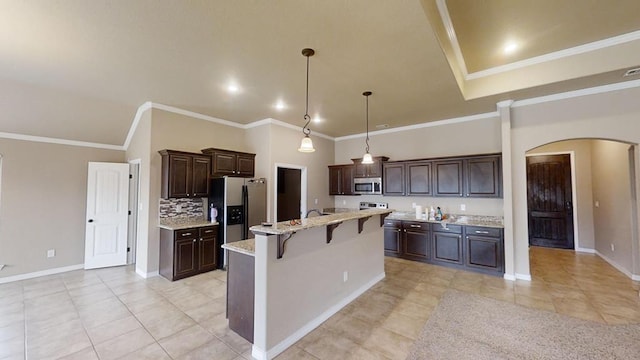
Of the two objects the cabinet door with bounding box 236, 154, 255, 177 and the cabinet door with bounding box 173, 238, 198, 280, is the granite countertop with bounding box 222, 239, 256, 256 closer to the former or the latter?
the cabinet door with bounding box 173, 238, 198, 280

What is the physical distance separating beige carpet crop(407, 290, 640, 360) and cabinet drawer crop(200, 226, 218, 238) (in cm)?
369

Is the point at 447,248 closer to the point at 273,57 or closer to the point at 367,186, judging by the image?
the point at 367,186

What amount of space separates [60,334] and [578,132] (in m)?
7.20

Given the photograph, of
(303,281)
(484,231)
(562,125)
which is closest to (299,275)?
(303,281)

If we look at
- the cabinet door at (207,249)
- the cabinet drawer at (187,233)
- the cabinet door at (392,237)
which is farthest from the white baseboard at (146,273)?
the cabinet door at (392,237)

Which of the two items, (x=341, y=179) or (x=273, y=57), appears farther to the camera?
(x=341, y=179)

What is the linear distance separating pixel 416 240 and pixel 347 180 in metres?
2.27

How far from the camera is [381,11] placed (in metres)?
2.20

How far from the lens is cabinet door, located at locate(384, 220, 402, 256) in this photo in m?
5.52

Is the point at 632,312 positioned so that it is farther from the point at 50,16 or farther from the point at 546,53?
the point at 50,16

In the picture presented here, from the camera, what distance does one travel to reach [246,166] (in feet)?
18.0

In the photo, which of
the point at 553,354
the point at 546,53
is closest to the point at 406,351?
the point at 553,354

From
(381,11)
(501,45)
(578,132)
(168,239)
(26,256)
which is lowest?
(26,256)

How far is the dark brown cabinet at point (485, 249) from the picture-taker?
445 centimetres
